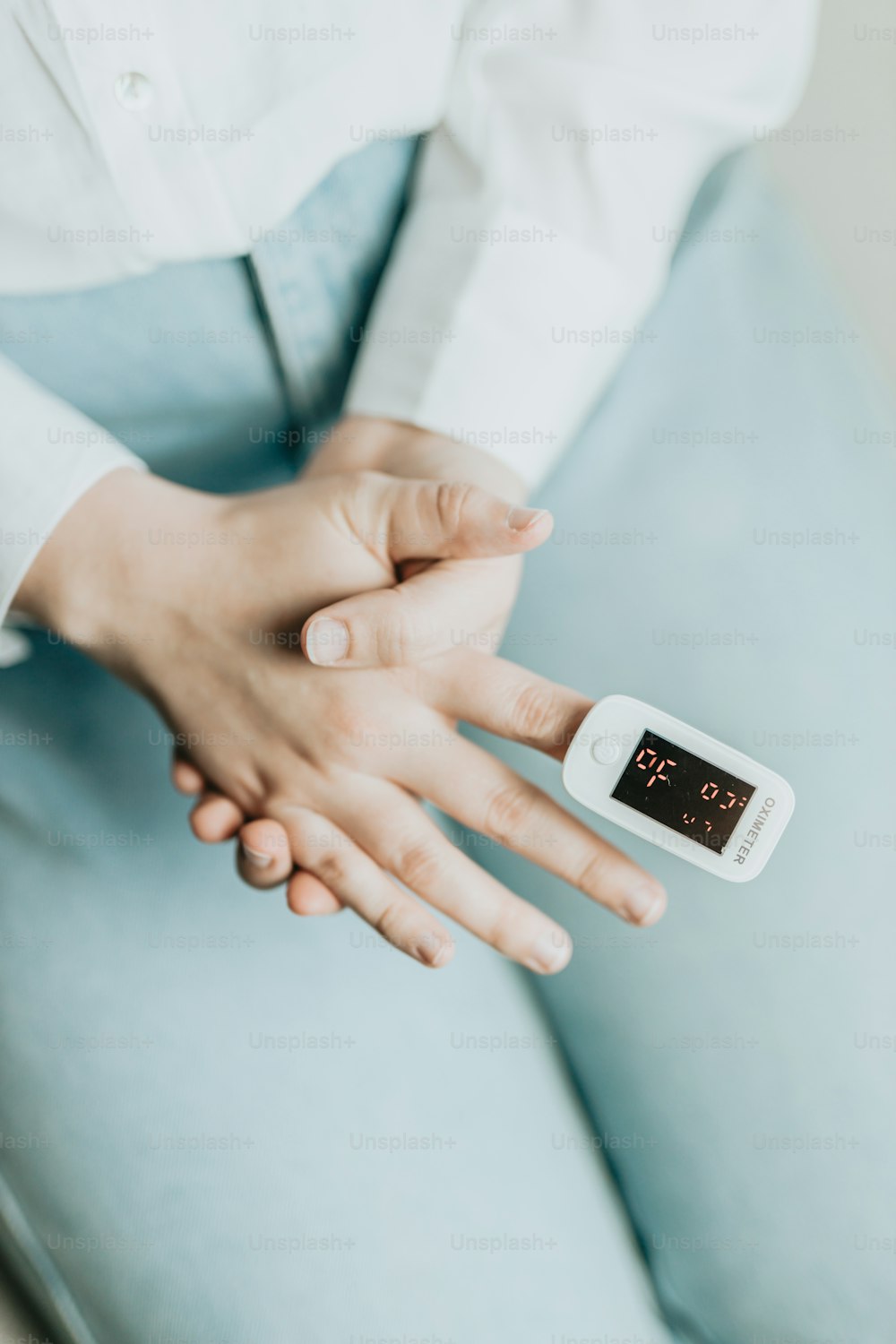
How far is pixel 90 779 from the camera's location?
67 cm

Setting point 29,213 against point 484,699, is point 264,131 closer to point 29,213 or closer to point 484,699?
point 29,213

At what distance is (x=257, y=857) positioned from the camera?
1.98 ft

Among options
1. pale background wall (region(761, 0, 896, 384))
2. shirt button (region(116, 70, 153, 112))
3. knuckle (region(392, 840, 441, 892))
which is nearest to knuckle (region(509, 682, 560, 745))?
knuckle (region(392, 840, 441, 892))

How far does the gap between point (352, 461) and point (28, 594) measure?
25 cm

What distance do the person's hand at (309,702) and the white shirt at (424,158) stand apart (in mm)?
52

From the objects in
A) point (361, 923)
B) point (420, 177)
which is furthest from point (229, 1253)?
point (420, 177)

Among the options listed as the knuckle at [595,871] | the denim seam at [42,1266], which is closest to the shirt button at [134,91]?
the knuckle at [595,871]

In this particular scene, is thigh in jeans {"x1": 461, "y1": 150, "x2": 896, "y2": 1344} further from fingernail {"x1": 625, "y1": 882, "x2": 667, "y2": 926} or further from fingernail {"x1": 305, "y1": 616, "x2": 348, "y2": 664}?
fingernail {"x1": 305, "y1": 616, "x2": 348, "y2": 664}

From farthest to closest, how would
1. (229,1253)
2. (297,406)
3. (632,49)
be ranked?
(297,406) → (632,49) → (229,1253)

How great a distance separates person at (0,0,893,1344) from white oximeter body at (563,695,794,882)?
4 cm

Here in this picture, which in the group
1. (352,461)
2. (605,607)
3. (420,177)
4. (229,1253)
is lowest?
(229,1253)

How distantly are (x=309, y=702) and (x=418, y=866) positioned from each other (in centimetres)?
13

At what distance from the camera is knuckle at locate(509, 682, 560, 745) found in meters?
0.58

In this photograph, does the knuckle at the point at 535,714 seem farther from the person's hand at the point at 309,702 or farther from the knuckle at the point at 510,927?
the knuckle at the point at 510,927
